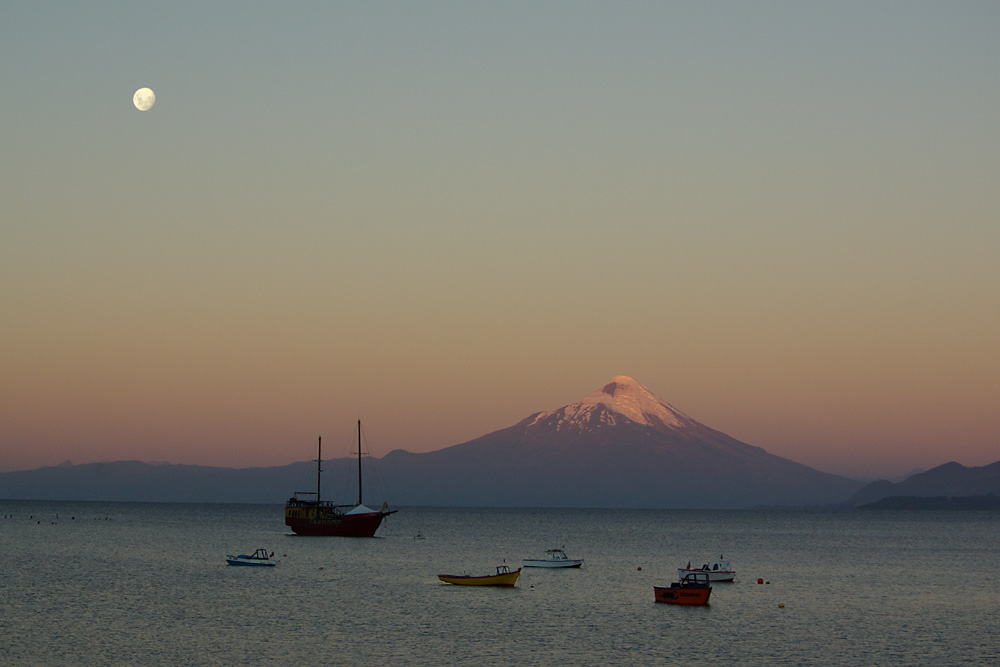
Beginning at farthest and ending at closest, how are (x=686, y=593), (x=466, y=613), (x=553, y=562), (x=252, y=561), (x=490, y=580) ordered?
(x=252, y=561) → (x=553, y=562) → (x=490, y=580) → (x=686, y=593) → (x=466, y=613)

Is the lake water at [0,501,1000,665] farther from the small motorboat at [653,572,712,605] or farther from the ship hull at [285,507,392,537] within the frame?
the ship hull at [285,507,392,537]

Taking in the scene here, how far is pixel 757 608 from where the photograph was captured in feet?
265

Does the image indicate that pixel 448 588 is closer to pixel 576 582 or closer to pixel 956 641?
pixel 576 582

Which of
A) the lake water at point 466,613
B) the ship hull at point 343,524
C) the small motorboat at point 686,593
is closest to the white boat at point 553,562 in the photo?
the lake water at point 466,613

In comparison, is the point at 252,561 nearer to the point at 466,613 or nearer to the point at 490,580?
the point at 490,580

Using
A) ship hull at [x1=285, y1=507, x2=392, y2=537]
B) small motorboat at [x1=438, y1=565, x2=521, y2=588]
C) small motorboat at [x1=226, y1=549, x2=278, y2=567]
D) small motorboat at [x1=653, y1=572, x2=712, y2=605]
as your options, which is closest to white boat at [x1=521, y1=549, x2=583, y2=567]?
small motorboat at [x1=438, y1=565, x2=521, y2=588]

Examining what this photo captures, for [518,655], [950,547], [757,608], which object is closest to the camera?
[518,655]

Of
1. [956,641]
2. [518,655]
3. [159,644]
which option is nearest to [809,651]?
[956,641]

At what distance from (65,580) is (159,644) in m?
41.5

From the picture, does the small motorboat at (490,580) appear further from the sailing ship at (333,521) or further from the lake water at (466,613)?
the sailing ship at (333,521)

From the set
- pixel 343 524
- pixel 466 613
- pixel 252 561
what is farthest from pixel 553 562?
pixel 343 524

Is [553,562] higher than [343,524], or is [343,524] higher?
[343,524]

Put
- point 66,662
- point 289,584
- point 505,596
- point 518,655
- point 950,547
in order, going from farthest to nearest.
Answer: point 950,547 < point 289,584 < point 505,596 < point 518,655 < point 66,662

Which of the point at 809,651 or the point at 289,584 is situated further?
the point at 289,584
